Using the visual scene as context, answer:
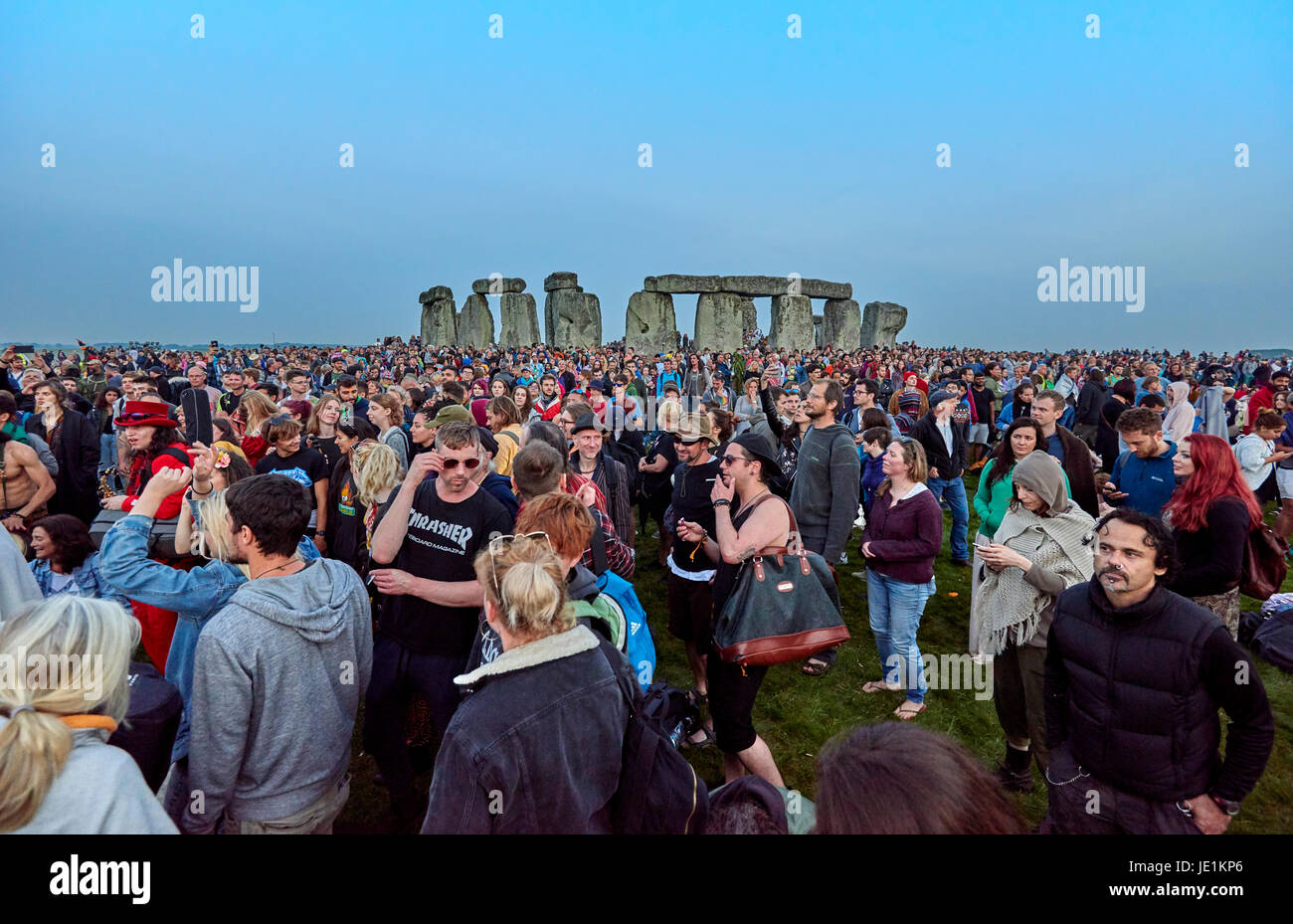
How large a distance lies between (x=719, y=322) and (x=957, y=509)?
24.9 m

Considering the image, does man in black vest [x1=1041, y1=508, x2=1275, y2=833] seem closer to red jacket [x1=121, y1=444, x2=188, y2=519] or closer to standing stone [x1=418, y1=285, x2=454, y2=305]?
red jacket [x1=121, y1=444, x2=188, y2=519]

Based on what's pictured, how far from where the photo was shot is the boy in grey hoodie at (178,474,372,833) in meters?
2.14

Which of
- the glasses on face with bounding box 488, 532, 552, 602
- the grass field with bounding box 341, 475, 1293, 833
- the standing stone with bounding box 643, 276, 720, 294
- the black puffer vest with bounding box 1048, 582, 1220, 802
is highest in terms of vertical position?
the standing stone with bounding box 643, 276, 720, 294

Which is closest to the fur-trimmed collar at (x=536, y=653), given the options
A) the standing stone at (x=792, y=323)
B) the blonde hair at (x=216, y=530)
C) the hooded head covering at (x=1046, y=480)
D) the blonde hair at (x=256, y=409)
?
the blonde hair at (x=216, y=530)

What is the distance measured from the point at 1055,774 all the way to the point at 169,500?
4066mm

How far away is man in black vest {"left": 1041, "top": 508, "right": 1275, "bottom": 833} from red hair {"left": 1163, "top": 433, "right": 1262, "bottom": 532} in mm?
1349

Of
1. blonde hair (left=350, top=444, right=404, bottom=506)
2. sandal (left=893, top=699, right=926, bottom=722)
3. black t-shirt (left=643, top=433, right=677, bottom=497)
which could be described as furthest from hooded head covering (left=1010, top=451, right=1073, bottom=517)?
blonde hair (left=350, top=444, right=404, bottom=506)

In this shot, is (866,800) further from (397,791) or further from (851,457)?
(851,457)

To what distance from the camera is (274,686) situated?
7.32 feet

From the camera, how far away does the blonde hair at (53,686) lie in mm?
1396

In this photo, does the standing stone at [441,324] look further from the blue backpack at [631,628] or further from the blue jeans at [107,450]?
the blue backpack at [631,628]

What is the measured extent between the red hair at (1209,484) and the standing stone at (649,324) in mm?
28149

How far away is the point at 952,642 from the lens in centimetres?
Answer: 546
